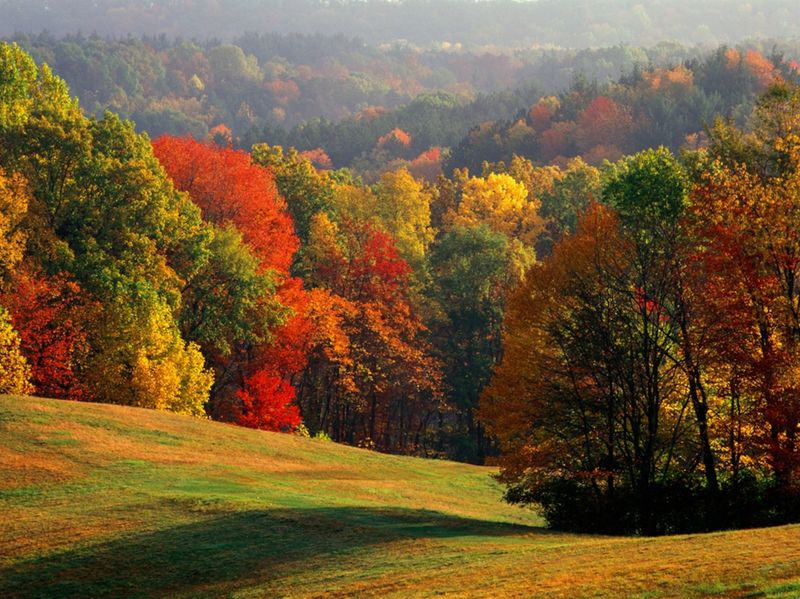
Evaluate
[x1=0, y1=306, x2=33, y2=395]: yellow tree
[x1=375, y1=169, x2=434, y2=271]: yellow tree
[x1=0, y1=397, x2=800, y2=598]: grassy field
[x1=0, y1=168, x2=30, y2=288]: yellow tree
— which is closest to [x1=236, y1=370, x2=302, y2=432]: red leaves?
[x1=0, y1=397, x2=800, y2=598]: grassy field

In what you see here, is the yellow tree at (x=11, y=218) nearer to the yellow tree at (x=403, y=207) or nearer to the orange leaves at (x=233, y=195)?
the orange leaves at (x=233, y=195)

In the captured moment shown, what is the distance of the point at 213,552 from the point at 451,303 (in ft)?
222

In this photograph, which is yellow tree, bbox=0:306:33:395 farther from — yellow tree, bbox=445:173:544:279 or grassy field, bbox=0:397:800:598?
yellow tree, bbox=445:173:544:279

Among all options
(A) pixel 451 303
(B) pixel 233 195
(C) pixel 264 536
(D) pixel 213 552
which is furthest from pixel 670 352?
(A) pixel 451 303

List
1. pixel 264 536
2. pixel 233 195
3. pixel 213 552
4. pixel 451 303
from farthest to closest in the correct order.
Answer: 1. pixel 451 303
2. pixel 233 195
3. pixel 264 536
4. pixel 213 552

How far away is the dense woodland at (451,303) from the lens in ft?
136

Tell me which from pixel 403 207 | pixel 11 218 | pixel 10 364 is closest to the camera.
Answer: pixel 10 364

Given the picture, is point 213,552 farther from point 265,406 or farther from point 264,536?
point 265,406

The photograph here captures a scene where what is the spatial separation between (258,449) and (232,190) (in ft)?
111

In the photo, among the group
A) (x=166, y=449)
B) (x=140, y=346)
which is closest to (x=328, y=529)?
(x=166, y=449)

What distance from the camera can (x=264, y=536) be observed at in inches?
1455

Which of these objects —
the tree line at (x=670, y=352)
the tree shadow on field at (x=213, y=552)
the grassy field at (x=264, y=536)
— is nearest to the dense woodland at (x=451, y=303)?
the tree line at (x=670, y=352)

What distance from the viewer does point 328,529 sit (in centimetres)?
3822

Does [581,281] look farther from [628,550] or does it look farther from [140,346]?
[140,346]
